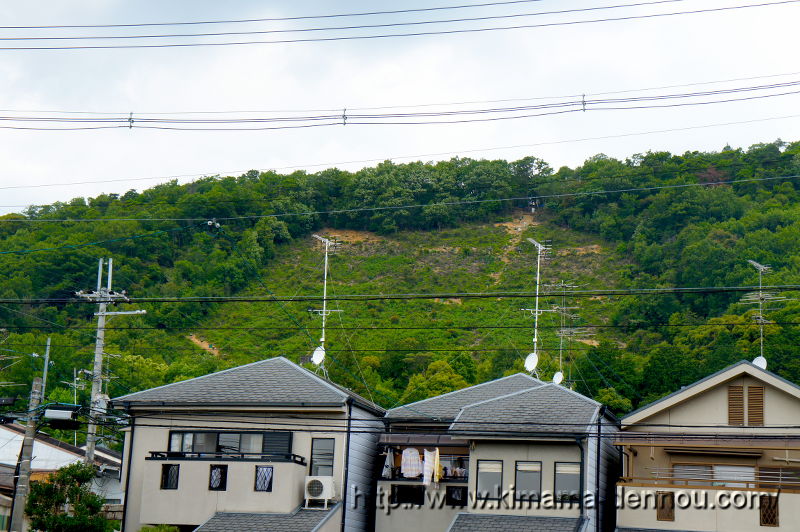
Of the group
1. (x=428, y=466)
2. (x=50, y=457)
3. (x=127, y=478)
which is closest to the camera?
(x=428, y=466)

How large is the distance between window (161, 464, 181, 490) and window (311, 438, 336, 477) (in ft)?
14.3

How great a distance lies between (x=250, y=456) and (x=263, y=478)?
869mm

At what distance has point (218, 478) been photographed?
28891 mm

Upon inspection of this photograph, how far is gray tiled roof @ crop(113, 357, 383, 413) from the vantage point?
2995 centimetres

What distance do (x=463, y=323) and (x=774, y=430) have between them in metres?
66.1

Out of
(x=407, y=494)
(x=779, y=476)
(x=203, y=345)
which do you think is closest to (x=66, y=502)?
(x=407, y=494)

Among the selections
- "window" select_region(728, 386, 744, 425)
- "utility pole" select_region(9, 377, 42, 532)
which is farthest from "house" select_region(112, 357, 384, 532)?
"window" select_region(728, 386, 744, 425)

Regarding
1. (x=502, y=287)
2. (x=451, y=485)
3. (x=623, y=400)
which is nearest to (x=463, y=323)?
(x=502, y=287)

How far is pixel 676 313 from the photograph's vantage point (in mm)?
77812

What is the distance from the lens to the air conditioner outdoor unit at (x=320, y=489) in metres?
28.5

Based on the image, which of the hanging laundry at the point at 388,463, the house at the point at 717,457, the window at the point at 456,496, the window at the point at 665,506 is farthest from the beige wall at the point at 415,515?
the window at the point at 665,506

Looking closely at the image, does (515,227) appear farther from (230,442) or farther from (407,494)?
(230,442)

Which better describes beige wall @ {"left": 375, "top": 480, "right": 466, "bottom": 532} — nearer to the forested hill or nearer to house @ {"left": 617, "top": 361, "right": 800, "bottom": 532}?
house @ {"left": 617, "top": 361, "right": 800, "bottom": 532}

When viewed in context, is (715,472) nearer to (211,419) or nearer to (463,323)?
(211,419)
